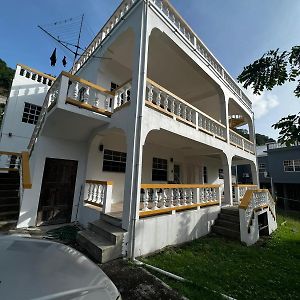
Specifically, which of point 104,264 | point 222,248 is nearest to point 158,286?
point 104,264

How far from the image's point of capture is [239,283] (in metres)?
3.88

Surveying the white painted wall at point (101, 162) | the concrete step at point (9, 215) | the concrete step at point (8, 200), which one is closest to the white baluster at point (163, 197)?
the white painted wall at point (101, 162)

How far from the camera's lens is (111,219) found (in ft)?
17.7

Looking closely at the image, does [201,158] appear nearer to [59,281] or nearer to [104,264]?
[104,264]

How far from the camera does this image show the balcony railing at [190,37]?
6941 mm

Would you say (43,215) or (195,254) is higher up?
(43,215)

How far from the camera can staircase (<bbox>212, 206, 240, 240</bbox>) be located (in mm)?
7191

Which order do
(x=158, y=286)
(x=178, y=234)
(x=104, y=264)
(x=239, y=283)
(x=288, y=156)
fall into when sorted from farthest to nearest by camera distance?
(x=288, y=156) → (x=178, y=234) → (x=104, y=264) → (x=239, y=283) → (x=158, y=286)

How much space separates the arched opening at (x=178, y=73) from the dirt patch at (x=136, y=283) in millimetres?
7317

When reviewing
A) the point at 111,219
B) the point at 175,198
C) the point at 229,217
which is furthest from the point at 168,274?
the point at 229,217

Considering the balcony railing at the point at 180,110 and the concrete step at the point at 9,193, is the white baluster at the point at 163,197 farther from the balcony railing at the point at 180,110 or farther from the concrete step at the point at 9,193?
the concrete step at the point at 9,193

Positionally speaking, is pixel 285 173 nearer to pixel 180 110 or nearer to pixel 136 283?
pixel 180 110

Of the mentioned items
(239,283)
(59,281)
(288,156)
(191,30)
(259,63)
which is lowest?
(239,283)

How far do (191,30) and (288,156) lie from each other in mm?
23050
